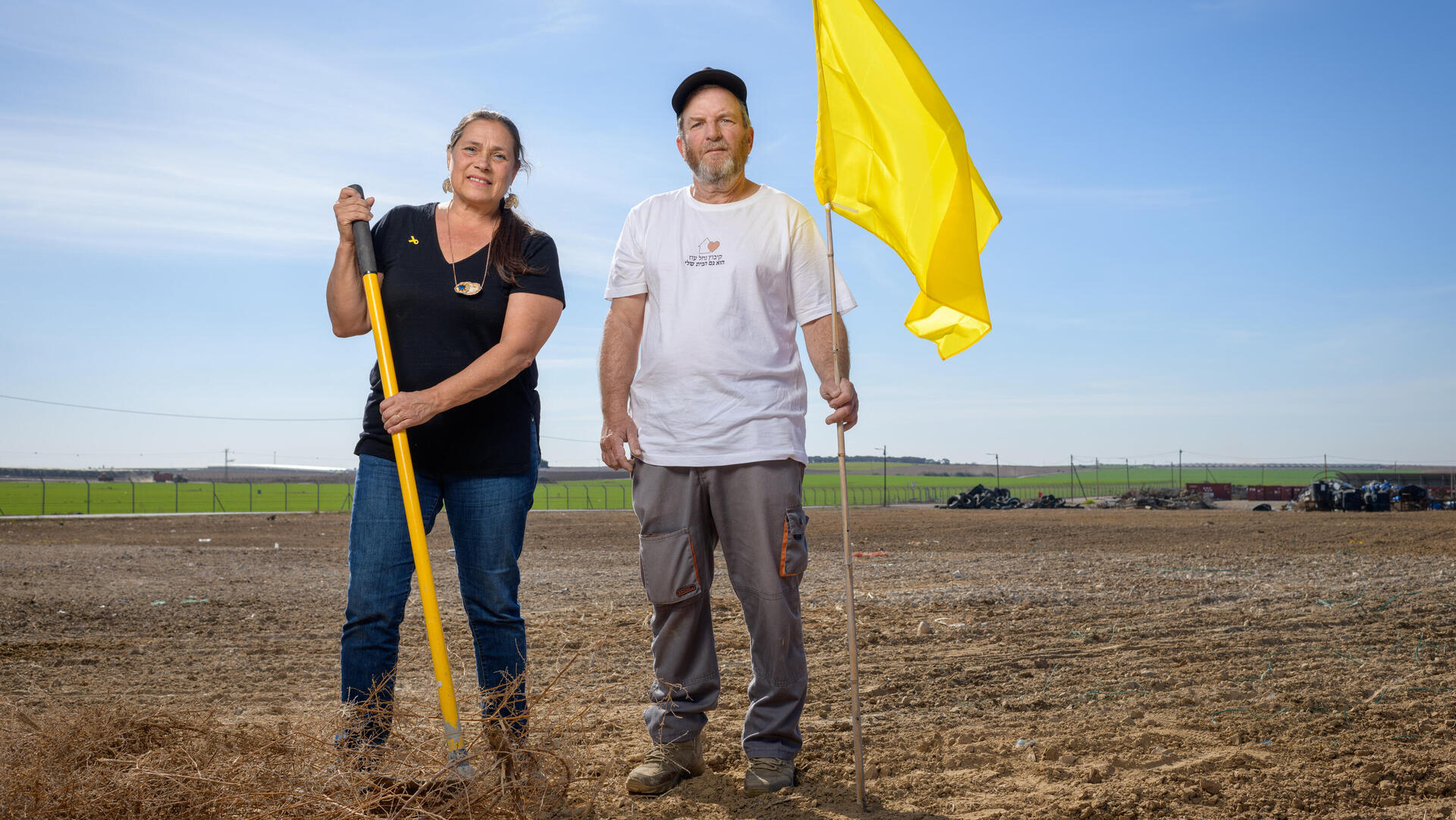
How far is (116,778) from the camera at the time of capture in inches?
87.0

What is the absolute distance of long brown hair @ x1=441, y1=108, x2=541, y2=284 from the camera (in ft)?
9.43

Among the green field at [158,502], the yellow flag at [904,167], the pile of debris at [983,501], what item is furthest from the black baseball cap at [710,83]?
the pile of debris at [983,501]

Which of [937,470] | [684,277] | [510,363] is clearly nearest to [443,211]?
[510,363]

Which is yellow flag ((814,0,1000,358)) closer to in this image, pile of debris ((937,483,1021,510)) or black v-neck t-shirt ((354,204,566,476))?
black v-neck t-shirt ((354,204,566,476))

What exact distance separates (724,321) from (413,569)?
1252 millimetres

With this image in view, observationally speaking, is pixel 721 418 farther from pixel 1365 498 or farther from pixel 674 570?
pixel 1365 498

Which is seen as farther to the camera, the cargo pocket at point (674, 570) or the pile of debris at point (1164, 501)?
the pile of debris at point (1164, 501)

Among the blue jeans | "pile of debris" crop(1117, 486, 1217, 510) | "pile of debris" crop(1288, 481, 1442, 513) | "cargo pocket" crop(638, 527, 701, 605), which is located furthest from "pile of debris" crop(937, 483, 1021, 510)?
the blue jeans

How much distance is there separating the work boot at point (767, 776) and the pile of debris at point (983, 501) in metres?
38.7

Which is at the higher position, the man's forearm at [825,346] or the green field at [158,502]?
the man's forearm at [825,346]

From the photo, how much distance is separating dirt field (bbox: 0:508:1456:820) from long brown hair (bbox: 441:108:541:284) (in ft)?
4.39

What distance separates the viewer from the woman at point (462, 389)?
2.79 m

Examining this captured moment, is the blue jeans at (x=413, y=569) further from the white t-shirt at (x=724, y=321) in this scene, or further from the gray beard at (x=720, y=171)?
the gray beard at (x=720, y=171)

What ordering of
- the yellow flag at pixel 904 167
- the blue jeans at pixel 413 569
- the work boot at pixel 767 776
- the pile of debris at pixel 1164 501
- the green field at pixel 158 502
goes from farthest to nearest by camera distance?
1. the green field at pixel 158 502
2. the pile of debris at pixel 1164 501
3. the yellow flag at pixel 904 167
4. the work boot at pixel 767 776
5. the blue jeans at pixel 413 569
